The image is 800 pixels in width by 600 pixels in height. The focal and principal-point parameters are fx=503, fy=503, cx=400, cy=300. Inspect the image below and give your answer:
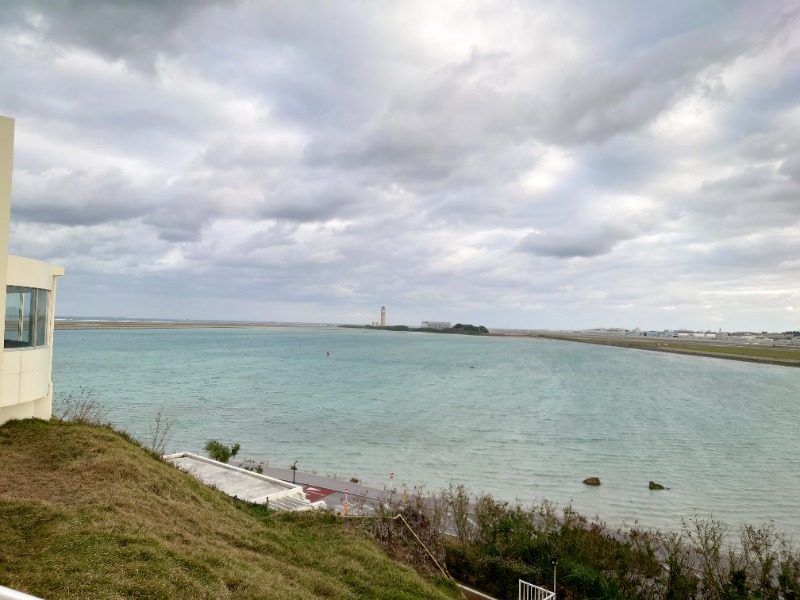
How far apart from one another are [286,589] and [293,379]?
74.1 m

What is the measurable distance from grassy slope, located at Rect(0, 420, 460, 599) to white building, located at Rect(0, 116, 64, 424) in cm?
84

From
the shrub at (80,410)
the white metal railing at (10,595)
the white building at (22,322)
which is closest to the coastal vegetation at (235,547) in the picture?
the white building at (22,322)

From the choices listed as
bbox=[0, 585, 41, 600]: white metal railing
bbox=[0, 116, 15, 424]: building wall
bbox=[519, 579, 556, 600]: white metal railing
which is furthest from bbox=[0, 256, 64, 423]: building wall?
bbox=[519, 579, 556, 600]: white metal railing

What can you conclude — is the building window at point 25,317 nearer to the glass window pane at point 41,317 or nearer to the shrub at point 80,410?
the glass window pane at point 41,317

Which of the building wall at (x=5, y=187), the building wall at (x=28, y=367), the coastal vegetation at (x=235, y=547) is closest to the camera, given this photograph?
the coastal vegetation at (x=235, y=547)

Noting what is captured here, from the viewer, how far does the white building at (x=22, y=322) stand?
11883 mm

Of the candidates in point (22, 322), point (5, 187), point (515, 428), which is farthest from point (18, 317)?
point (515, 428)

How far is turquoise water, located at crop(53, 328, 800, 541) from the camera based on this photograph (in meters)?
30.5

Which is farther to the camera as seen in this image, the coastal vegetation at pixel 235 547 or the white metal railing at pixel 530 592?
the white metal railing at pixel 530 592

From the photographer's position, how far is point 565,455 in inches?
1496

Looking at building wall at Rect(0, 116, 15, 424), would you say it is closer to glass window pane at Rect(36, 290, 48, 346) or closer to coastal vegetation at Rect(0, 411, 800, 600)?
glass window pane at Rect(36, 290, 48, 346)

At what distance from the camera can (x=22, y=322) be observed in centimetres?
1350

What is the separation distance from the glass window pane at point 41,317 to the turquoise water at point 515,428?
69.0ft

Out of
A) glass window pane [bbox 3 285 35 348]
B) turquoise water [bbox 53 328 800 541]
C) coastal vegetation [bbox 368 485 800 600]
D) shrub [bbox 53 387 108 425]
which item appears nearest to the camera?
glass window pane [bbox 3 285 35 348]
